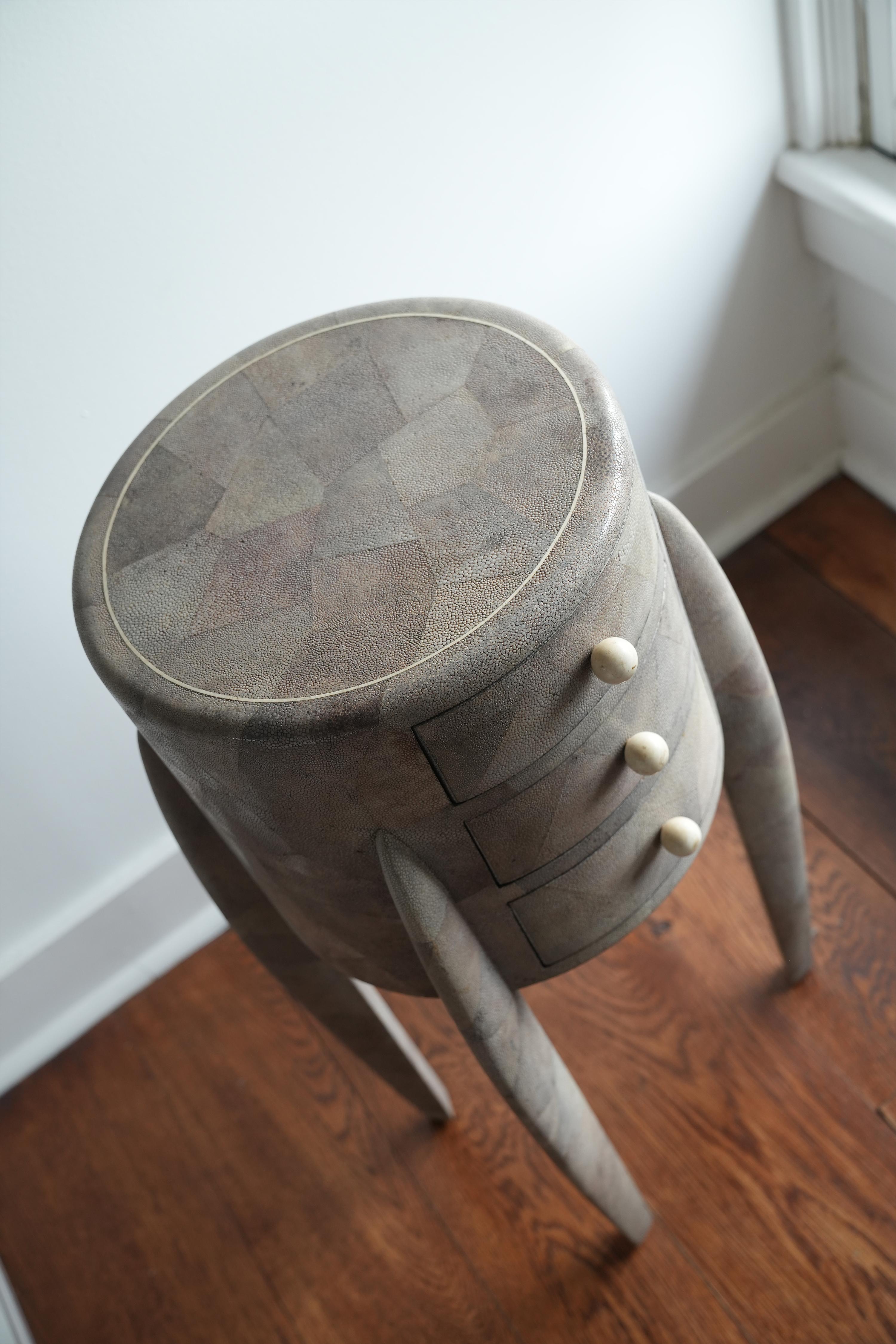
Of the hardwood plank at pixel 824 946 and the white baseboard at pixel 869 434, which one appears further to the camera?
the white baseboard at pixel 869 434

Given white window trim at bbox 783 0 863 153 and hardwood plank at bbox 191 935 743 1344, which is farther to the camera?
white window trim at bbox 783 0 863 153

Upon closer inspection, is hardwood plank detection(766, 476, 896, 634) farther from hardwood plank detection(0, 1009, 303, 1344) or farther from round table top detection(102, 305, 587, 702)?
hardwood plank detection(0, 1009, 303, 1344)

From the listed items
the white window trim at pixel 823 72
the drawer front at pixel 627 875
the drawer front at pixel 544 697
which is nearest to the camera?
the drawer front at pixel 544 697

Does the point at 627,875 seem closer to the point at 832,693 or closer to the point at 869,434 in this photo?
the point at 832,693

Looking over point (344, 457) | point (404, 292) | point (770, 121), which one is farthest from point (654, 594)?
point (770, 121)

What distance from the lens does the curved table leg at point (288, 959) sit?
0.80 meters

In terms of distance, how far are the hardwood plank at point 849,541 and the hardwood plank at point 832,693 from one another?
2cm

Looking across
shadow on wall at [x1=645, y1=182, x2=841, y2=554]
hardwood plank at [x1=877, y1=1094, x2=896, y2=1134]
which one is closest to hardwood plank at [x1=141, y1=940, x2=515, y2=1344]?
hardwood plank at [x1=877, y1=1094, x2=896, y2=1134]

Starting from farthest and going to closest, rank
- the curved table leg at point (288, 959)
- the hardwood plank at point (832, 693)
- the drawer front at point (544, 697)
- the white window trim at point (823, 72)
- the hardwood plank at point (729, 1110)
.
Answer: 1. the hardwood plank at point (832, 693)
2. the white window trim at point (823, 72)
3. the hardwood plank at point (729, 1110)
4. the curved table leg at point (288, 959)
5. the drawer front at point (544, 697)

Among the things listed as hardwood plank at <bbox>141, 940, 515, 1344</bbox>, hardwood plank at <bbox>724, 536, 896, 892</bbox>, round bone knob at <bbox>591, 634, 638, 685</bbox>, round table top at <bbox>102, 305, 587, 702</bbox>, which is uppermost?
round table top at <bbox>102, 305, 587, 702</bbox>

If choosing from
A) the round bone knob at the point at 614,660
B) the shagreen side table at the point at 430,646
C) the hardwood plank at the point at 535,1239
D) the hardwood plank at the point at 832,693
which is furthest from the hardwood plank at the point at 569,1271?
the round bone knob at the point at 614,660

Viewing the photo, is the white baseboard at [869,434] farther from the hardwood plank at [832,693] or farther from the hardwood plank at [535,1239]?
the hardwood plank at [535,1239]

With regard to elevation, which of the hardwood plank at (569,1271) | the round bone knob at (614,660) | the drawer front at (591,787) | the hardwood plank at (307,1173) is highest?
the round bone knob at (614,660)

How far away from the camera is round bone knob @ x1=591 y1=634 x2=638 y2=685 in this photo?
57 cm
